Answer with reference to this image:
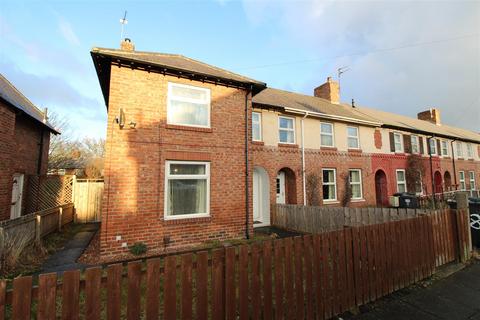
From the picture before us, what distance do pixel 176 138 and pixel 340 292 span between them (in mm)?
6262

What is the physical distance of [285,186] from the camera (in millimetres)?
13734

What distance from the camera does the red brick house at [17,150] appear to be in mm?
9016

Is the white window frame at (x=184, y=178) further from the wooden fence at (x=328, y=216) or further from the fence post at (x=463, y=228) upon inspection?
the fence post at (x=463, y=228)

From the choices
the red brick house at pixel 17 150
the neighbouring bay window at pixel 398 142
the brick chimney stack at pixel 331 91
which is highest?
the brick chimney stack at pixel 331 91

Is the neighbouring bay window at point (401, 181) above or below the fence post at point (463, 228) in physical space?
above

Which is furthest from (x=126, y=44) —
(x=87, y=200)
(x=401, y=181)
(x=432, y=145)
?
(x=432, y=145)

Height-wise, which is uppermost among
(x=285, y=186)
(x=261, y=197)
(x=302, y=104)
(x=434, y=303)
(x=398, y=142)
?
(x=302, y=104)

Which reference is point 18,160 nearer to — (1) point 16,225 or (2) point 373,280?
(1) point 16,225

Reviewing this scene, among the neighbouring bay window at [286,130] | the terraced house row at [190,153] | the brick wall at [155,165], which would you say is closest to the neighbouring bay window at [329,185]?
the terraced house row at [190,153]

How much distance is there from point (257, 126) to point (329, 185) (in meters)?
A: 5.75

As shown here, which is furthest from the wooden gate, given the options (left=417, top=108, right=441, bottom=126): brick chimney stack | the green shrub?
(left=417, top=108, right=441, bottom=126): brick chimney stack

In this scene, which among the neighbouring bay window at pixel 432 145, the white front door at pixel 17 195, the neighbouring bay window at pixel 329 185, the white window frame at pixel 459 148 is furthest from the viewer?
the white window frame at pixel 459 148

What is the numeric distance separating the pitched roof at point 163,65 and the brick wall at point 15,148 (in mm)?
3439

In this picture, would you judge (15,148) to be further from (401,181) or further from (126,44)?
(401,181)
